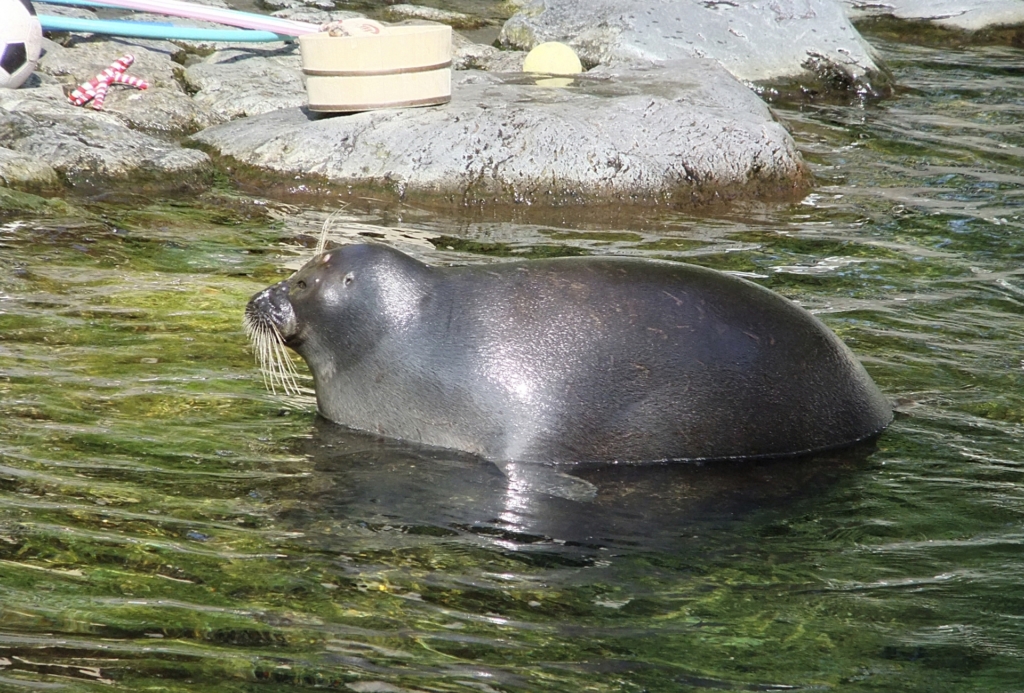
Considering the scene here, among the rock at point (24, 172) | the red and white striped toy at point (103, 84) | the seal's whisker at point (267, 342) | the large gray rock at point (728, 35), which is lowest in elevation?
the seal's whisker at point (267, 342)

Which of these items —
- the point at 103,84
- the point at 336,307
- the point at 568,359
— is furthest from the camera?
the point at 103,84

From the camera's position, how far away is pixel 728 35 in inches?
550

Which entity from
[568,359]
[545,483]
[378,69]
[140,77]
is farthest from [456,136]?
[545,483]

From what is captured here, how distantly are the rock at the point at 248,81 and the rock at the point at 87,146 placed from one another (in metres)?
1.51

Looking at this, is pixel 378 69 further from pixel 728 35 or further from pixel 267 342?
pixel 728 35

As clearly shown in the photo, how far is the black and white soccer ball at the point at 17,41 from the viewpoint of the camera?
998 centimetres

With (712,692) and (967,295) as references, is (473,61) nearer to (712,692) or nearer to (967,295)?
(967,295)

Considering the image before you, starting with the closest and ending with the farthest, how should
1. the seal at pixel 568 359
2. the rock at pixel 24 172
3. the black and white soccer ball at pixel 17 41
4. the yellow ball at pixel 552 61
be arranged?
the seal at pixel 568 359, the rock at pixel 24 172, the black and white soccer ball at pixel 17 41, the yellow ball at pixel 552 61

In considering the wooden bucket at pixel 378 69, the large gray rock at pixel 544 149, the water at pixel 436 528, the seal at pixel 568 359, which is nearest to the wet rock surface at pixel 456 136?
the large gray rock at pixel 544 149

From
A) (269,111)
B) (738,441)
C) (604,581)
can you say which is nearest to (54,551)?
(604,581)

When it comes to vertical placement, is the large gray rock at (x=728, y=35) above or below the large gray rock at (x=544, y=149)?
above

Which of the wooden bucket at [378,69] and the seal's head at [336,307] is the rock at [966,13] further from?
the seal's head at [336,307]

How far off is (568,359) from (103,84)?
718 centimetres

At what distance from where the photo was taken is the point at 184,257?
7848 millimetres
